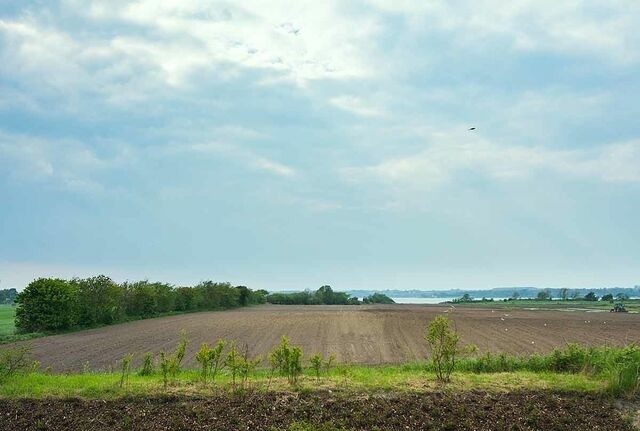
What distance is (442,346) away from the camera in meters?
13.8

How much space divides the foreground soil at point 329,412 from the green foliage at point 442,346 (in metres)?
1.74

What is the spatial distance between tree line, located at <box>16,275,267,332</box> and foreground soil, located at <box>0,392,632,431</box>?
47.9 metres

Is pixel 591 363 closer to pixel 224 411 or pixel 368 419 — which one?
pixel 368 419

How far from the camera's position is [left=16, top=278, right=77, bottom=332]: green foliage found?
54.5 metres

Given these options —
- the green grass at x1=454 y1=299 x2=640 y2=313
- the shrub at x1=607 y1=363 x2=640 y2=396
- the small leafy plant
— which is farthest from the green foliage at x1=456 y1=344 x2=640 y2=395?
the green grass at x1=454 y1=299 x2=640 y2=313

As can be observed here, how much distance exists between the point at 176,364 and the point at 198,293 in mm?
99061

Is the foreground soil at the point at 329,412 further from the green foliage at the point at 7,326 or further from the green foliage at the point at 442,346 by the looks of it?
the green foliage at the point at 7,326

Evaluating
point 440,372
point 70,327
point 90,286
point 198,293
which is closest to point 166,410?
point 440,372

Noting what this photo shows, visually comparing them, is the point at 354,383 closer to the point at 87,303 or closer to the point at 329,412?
the point at 329,412

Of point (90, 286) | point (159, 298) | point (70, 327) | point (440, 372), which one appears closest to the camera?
point (440, 372)

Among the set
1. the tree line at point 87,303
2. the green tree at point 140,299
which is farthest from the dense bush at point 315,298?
the green tree at point 140,299

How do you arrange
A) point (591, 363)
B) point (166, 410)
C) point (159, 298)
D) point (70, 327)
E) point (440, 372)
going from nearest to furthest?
point (166, 410)
point (440, 372)
point (591, 363)
point (70, 327)
point (159, 298)

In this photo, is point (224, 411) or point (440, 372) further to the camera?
point (440, 372)

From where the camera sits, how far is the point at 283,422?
1045 cm
